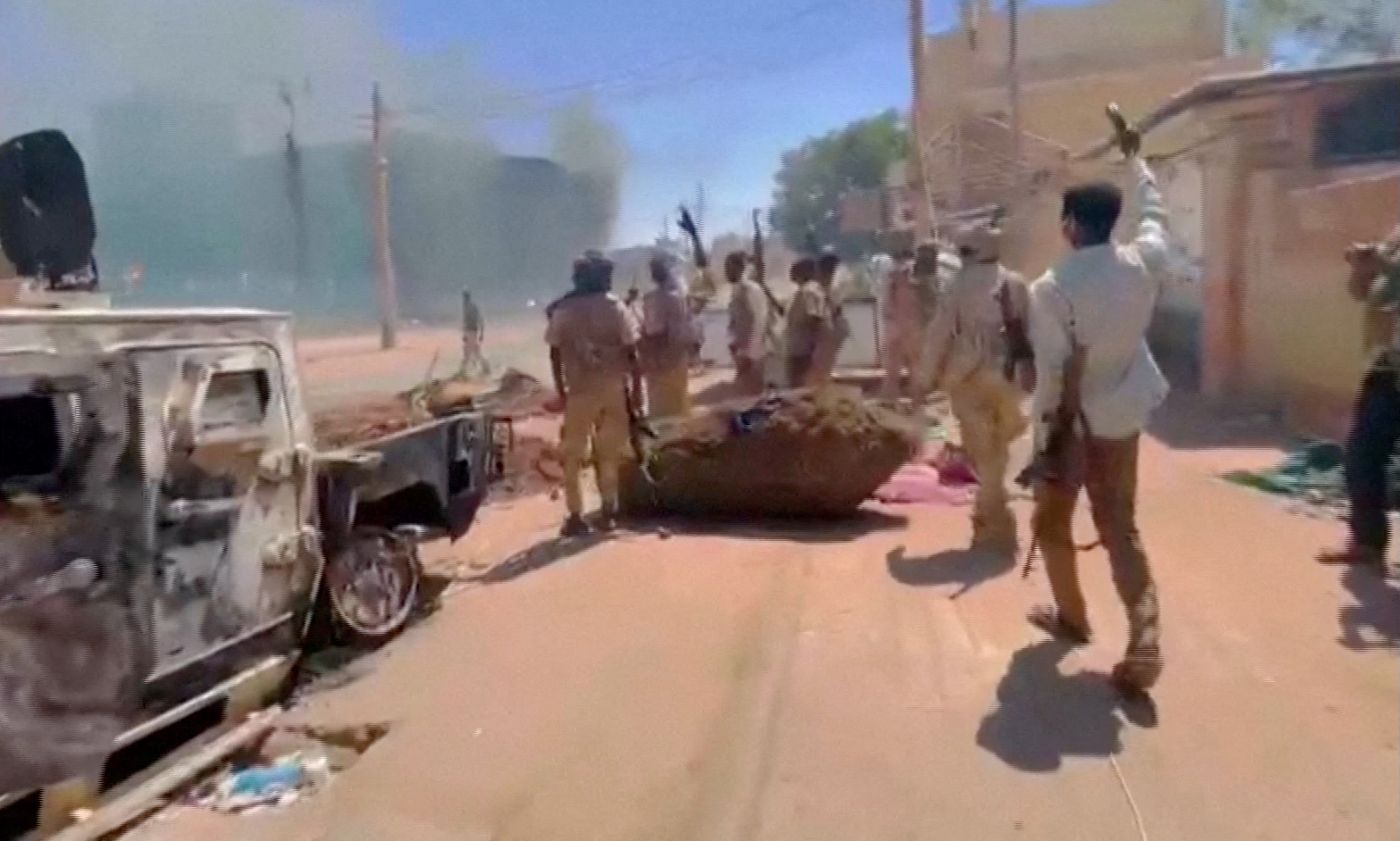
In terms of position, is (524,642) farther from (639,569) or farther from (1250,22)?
(1250,22)

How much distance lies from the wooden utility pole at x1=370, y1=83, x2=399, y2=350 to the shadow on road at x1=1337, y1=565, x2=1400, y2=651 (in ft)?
92.7

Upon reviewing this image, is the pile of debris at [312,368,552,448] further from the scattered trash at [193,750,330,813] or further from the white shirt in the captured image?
the white shirt

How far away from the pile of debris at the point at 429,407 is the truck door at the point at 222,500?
1.40m

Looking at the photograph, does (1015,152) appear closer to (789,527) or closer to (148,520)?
(789,527)

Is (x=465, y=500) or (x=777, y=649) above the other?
(x=465, y=500)

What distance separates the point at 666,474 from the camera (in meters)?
8.02

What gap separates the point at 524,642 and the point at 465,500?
97cm

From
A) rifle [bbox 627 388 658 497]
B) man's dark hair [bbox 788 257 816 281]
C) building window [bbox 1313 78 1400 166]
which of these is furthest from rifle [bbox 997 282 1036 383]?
building window [bbox 1313 78 1400 166]

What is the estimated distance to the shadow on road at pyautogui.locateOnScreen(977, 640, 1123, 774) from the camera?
174 inches

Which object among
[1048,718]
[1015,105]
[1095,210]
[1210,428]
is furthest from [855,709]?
[1015,105]

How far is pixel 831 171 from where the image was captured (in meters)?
60.3

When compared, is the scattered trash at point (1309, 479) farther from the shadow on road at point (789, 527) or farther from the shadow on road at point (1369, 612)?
the shadow on road at point (789, 527)

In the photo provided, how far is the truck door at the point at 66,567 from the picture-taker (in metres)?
3.57

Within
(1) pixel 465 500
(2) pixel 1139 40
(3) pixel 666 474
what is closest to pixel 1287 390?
(3) pixel 666 474
